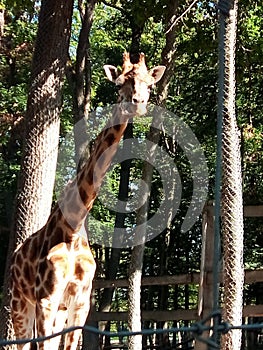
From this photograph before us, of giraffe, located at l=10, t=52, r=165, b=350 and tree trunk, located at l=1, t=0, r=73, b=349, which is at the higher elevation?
tree trunk, located at l=1, t=0, r=73, b=349

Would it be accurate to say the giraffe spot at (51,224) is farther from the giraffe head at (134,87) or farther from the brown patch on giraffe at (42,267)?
the giraffe head at (134,87)

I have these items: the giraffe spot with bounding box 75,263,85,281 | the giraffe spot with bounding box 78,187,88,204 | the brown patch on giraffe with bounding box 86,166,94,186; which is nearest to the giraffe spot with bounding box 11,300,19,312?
the giraffe spot with bounding box 75,263,85,281

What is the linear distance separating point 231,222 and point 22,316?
2.00 meters

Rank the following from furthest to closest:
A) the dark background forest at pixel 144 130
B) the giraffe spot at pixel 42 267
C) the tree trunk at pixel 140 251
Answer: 1. the dark background forest at pixel 144 130
2. the tree trunk at pixel 140 251
3. the giraffe spot at pixel 42 267

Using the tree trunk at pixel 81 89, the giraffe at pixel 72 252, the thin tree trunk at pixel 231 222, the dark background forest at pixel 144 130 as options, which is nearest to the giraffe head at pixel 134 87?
the giraffe at pixel 72 252

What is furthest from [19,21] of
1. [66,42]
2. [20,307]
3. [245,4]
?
[20,307]

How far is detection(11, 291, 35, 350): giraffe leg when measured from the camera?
634cm

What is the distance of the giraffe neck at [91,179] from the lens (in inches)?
218

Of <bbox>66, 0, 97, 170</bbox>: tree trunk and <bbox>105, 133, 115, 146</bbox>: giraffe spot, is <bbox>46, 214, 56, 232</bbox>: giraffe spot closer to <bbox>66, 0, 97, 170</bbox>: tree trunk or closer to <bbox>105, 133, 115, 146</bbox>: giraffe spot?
<bbox>105, 133, 115, 146</bbox>: giraffe spot

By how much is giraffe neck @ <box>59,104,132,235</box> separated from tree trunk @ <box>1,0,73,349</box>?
225 cm

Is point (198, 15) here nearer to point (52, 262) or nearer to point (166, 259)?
point (166, 259)

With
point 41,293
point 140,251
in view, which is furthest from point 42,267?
point 140,251

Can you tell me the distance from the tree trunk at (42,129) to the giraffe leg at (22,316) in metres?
1.72

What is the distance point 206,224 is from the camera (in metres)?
8.62
